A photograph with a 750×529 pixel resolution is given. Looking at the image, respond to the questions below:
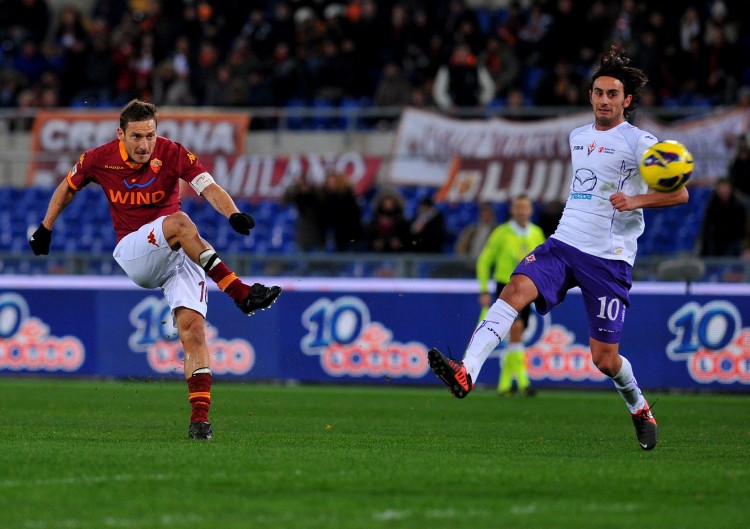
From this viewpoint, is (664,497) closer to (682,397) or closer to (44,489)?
(44,489)

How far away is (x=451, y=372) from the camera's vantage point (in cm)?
821

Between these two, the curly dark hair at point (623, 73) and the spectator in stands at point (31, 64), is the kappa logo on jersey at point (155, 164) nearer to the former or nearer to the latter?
the curly dark hair at point (623, 73)

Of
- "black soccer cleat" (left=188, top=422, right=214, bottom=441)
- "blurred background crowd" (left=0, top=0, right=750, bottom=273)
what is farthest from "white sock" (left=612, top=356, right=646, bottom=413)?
"blurred background crowd" (left=0, top=0, right=750, bottom=273)

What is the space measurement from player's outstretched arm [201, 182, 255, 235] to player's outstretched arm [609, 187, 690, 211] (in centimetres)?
220

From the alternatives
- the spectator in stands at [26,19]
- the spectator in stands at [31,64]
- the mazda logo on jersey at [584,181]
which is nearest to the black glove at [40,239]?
the mazda logo on jersey at [584,181]

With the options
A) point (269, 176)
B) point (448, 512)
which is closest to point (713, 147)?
point (269, 176)

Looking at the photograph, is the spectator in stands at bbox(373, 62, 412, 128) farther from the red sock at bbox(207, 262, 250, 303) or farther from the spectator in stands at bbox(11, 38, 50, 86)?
the red sock at bbox(207, 262, 250, 303)

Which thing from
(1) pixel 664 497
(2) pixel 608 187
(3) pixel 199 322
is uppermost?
(2) pixel 608 187

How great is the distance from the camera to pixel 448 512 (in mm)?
6047

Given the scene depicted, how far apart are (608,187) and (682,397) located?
7693 millimetres

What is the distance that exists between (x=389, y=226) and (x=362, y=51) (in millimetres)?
5646

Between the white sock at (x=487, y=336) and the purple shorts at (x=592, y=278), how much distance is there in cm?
26

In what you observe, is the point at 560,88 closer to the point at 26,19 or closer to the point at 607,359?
the point at 26,19

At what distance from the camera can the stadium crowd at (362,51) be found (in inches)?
847
